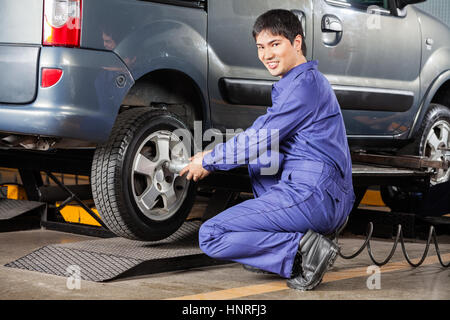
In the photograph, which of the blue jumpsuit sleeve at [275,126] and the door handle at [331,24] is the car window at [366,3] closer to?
the door handle at [331,24]

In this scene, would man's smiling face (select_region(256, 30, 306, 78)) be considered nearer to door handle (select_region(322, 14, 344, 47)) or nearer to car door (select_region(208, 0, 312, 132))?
car door (select_region(208, 0, 312, 132))

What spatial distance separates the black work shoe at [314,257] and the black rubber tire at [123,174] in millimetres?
859

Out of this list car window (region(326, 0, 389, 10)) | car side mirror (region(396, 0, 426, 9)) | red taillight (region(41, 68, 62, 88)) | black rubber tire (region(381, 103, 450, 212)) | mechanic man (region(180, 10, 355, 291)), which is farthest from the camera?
black rubber tire (region(381, 103, 450, 212))

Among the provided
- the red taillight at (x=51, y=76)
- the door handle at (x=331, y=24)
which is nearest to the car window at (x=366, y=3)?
the door handle at (x=331, y=24)

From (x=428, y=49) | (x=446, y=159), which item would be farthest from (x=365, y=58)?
(x=446, y=159)

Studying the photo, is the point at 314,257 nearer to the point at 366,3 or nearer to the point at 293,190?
the point at 293,190

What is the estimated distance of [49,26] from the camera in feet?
10.9

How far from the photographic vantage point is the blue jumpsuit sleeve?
3.20 meters

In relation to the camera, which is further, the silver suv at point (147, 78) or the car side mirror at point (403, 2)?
the car side mirror at point (403, 2)

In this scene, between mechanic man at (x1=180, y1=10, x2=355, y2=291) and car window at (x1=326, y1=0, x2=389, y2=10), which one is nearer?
mechanic man at (x1=180, y1=10, x2=355, y2=291)

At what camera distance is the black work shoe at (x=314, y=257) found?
311 cm

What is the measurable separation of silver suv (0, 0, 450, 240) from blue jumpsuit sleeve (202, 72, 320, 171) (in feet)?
1.76

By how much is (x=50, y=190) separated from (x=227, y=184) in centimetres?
156

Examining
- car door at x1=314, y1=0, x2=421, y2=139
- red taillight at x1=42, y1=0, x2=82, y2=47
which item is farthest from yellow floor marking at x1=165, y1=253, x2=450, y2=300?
red taillight at x1=42, y1=0, x2=82, y2=47
